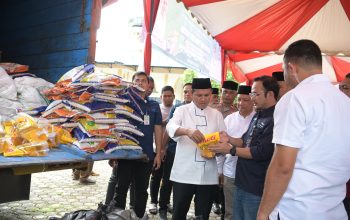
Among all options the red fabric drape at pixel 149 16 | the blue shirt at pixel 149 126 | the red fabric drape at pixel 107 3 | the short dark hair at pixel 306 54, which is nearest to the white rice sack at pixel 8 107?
the blue shirt at pixel 149 126

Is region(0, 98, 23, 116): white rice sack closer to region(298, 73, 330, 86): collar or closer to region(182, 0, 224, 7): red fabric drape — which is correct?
region(298, 73, 330, 86): collar

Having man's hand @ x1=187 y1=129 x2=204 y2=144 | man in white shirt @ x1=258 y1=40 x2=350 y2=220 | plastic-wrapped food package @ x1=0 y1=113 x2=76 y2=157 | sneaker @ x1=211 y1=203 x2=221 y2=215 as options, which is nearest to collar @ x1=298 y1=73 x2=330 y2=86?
man in white shirt @ x1=258 y1=40 x2=350 y2=220

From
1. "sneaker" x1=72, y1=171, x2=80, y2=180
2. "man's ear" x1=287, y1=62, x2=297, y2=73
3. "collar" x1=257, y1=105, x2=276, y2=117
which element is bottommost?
"sneaker" x1=72, y1=171, x2=80, y2=180

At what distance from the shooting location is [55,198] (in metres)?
4.68

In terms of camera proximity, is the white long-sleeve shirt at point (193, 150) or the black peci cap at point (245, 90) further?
the black peci cap at point (245, 90)

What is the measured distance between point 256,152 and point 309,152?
2.75 feet

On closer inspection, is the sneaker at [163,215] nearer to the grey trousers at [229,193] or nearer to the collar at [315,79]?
the grey trousers at [229,193]

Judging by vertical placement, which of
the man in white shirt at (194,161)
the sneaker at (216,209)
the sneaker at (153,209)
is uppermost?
the man in white shirt at (194,161)

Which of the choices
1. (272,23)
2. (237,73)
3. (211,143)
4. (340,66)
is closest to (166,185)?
(211,143)

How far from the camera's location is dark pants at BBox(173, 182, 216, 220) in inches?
126

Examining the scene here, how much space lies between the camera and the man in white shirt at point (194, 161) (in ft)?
10.4

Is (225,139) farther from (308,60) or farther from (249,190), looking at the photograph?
(308,60)

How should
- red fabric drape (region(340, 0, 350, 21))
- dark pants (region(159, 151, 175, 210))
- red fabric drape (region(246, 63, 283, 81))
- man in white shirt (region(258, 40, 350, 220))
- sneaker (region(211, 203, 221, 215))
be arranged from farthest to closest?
red fabric drape (region(246, 63, 283, 81)) < red fabric drape (region(340, 0, 350, 21)) < sneaker (region(211, 203, 221, 215)) < dark pants (region(159, 151, 175, 210)) < man in white shirt (region(258, 40, 350, 220))

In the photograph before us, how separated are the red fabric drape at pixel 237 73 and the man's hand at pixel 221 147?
6734mm
